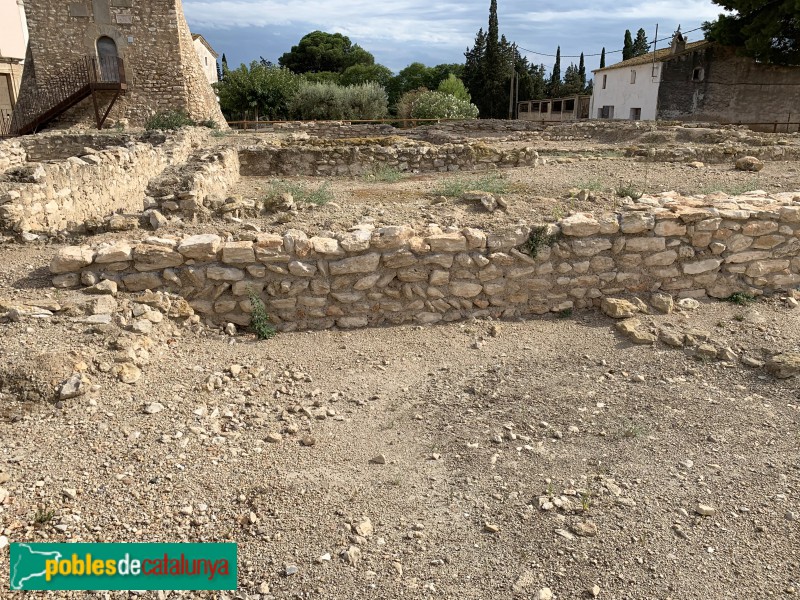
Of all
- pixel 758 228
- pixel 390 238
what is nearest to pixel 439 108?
pixel 758 228

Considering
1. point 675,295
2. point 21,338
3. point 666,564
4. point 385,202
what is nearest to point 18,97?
point 385,202

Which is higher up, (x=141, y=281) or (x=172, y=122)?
(x=172, y=122)

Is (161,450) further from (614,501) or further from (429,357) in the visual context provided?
(614,501)

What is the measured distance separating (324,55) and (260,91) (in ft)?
84.3

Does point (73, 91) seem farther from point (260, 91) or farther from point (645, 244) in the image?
point (645, 244)

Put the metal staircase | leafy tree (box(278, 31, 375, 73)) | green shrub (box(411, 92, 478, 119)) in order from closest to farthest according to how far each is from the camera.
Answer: the metal staircase < green shrub (box(411, 92, 478, 119)) < leafy tree (box(278, 31, 375, 73))

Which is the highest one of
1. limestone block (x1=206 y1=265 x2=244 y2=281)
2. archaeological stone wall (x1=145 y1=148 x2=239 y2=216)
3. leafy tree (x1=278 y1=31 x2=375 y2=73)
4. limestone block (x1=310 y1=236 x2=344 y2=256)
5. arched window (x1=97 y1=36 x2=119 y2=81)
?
leafy tree (x1=278 y1=31 x2=375 y2=73)

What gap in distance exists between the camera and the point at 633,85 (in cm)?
3444

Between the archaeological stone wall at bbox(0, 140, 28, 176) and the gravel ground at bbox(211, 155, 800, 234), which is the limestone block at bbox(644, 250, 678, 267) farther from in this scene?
the archaeological stone wall at bbox(0, 140, 28, 176)

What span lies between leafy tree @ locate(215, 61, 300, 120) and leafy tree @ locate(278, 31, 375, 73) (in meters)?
23.7

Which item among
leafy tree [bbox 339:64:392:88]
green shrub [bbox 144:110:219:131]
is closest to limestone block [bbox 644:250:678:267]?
green shrub [bbox 144:110:219:131]

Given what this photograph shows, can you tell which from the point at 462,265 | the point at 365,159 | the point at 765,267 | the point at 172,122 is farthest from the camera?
the point at 172,122

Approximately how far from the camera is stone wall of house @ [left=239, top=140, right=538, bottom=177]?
42.1ft

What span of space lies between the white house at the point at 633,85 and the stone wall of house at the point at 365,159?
22.1 meters
